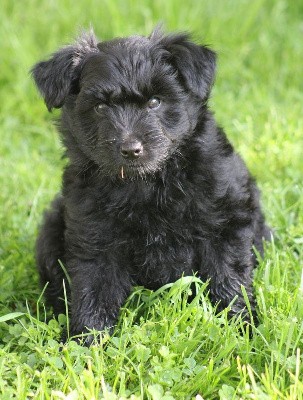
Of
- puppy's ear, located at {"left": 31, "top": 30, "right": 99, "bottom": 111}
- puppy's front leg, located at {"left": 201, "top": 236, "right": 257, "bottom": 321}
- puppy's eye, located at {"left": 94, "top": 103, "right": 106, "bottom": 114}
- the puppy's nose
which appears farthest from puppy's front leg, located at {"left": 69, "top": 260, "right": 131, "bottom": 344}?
puppy's ear, located at {"left": 31, "top": 30, "right": 99, "bottom": 111}

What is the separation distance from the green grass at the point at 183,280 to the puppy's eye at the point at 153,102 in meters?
0.90

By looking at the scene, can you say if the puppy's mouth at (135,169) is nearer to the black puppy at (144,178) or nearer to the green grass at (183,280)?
the black puppy at (144,178)

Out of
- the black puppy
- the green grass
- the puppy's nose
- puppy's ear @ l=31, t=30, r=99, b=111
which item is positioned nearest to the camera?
the green grass

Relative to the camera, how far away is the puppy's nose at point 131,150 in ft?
11.3

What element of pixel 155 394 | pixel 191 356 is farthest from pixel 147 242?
pixel 155 394

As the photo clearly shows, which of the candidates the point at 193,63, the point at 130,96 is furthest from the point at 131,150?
the point at 193,63

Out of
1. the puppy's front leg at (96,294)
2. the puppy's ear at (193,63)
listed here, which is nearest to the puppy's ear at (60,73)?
the puppy's ear at (193,63)

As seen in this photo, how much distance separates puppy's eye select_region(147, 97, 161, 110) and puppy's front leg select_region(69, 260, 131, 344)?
2.80ft

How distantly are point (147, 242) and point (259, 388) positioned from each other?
100 centimetres

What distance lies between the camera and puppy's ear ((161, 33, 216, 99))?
361 centimetres

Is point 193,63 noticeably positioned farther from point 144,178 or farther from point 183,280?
point 183,280

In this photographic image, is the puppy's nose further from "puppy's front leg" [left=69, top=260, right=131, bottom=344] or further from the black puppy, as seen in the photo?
"puppy's front leg" [left=69, top=260, right=131, bottom=344]

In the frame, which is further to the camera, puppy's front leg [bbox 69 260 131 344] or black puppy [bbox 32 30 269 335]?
puppy's front leg [bbox 69 260 131 344]

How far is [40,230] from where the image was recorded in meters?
4.45
